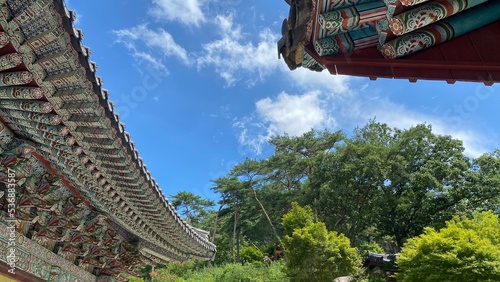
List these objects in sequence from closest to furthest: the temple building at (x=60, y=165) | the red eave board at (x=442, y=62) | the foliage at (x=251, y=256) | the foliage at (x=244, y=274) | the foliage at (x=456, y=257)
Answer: the red eave board at (x=442, y=62)
the temple building at (x=60, y=165)
the foliage at (x=456, y=257)
the foliage at (x=244, y=274)
the foliage at (x=251, y=256)

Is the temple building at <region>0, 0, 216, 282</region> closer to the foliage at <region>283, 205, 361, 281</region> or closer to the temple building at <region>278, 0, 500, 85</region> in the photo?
the temple building at <region>278, 0, 500, 85</region>

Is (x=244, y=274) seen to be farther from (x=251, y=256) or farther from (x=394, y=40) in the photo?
(x=394, y=40)

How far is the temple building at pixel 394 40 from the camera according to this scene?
2.62m

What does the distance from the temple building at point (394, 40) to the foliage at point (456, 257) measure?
10592mm

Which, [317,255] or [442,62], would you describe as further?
[317,255]

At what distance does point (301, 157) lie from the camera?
124 feet

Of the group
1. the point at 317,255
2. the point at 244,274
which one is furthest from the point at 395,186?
the point at 317,255

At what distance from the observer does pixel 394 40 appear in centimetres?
273

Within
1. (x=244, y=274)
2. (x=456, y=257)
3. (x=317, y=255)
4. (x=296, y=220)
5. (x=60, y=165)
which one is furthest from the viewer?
(x=244, y=274)

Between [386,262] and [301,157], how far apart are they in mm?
18500

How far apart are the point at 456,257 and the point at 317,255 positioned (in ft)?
14.8

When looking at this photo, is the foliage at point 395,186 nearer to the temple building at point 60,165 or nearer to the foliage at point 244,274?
the foliage at point 244,274

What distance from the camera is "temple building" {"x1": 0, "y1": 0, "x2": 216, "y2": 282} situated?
10.5 ft

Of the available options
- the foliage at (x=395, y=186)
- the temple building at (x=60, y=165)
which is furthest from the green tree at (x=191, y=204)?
the temple building at (x=60, y=165)
